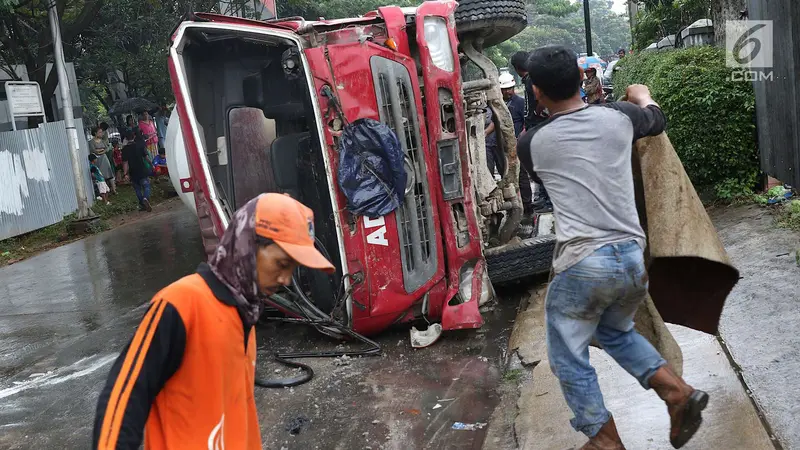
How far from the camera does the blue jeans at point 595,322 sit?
2.79 metres

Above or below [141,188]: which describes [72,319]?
below

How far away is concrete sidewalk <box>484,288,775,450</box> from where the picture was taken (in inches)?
128

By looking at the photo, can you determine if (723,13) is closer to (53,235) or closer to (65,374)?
(65,374)

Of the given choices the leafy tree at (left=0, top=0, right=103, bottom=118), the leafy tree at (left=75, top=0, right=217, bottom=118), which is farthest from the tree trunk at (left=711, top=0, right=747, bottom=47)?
the leafy tree at (left=75, top=0, right=217, bottom=118)

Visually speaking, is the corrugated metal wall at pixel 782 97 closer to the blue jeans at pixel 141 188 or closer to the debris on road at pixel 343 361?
the debris on road at pixel 343 361

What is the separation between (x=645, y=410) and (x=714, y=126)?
4350 mm

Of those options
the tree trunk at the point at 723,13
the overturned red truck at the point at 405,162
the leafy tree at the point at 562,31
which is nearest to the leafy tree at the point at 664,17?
the tree trunk at the point at 723,13

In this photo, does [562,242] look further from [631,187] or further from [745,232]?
[745,232]

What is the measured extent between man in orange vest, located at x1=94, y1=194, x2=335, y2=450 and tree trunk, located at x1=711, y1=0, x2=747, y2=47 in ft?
25.3

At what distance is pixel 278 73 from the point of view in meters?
6.85

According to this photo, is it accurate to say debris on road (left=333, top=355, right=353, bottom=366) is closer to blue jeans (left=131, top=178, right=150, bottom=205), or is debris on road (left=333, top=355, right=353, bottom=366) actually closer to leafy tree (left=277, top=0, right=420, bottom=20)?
blue jeans (left=131, top=178, right=150, bottom=205)

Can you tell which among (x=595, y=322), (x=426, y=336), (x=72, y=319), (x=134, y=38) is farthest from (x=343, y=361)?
(x=134, y=38)

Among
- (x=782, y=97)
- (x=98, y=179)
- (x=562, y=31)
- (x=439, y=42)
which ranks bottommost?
(x=98, y=179)

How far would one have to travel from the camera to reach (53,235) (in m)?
13.0
